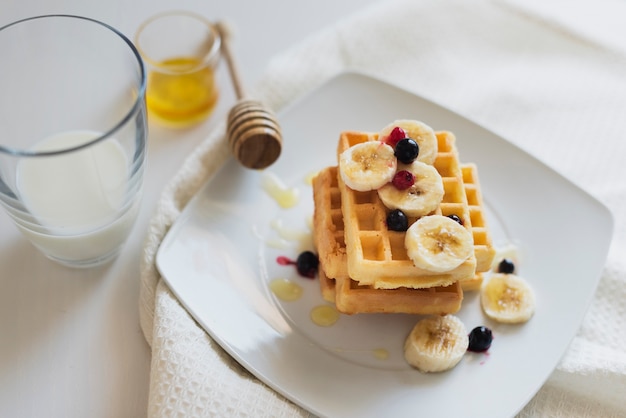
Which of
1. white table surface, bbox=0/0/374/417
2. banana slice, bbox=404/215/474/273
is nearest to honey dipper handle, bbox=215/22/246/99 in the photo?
white table surface, bbox=0/0/374/417

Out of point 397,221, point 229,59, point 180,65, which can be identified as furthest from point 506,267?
point 180,65

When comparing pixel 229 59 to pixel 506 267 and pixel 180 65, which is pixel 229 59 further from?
pixel 506 267

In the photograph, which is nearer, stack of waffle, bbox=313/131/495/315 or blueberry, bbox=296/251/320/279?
stack of waffle, bbox=313/131/495/315

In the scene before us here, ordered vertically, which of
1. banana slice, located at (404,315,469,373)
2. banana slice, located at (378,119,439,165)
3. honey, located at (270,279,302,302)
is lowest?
honey, located at (270,279,302,302)

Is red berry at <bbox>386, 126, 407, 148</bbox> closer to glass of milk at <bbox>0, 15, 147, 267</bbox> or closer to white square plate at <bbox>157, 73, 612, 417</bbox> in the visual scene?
white square plate at <bbox>157, 73, 612, 417</bbox>

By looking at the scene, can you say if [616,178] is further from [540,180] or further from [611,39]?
[611,39]

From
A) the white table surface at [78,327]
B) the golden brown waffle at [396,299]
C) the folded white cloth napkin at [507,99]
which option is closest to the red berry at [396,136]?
the golden brown waffle at [396,299]

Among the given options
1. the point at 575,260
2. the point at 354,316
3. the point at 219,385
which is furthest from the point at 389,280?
the point at 575,260
